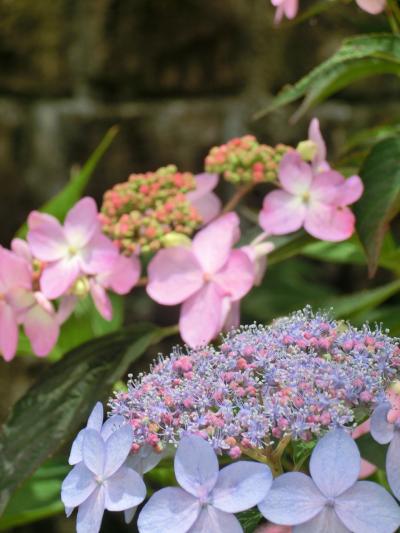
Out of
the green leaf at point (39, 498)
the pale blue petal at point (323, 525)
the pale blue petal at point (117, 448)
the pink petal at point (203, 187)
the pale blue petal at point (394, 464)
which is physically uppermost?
the pale blue petal at point (117, 448)

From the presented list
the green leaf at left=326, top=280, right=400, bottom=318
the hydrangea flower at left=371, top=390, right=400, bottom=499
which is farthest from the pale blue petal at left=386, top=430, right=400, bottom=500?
the green leaf at left=326, top=280, right=400, bottom=318

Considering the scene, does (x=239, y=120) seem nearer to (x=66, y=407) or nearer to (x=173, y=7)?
(x=173, y=7)

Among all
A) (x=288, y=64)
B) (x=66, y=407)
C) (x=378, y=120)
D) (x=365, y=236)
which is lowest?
(x=378, y=120)

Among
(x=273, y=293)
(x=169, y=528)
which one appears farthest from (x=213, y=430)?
(x=273, y=293)

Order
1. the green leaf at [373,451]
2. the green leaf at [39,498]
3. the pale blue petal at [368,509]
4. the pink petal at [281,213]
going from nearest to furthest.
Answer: the pale blue petal at [368,509], the green leaf at [373,451], the pink petal at [281,213], the green leaf at [39,498]

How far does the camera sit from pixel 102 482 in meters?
0.39

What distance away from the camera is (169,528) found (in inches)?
14.1

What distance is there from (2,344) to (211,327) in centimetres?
15

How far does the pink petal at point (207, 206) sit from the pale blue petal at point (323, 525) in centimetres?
37

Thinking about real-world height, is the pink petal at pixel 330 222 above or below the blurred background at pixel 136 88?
above

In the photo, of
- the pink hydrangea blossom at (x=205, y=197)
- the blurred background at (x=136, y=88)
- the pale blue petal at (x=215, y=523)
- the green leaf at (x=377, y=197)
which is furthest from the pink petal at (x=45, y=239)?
the blurred background at (x=136, y=88)

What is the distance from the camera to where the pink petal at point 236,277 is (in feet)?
2.01

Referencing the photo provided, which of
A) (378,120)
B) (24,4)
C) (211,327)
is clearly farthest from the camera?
(378,120)

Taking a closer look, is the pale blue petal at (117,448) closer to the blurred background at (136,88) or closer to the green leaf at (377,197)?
the green leaf at (377,197)
